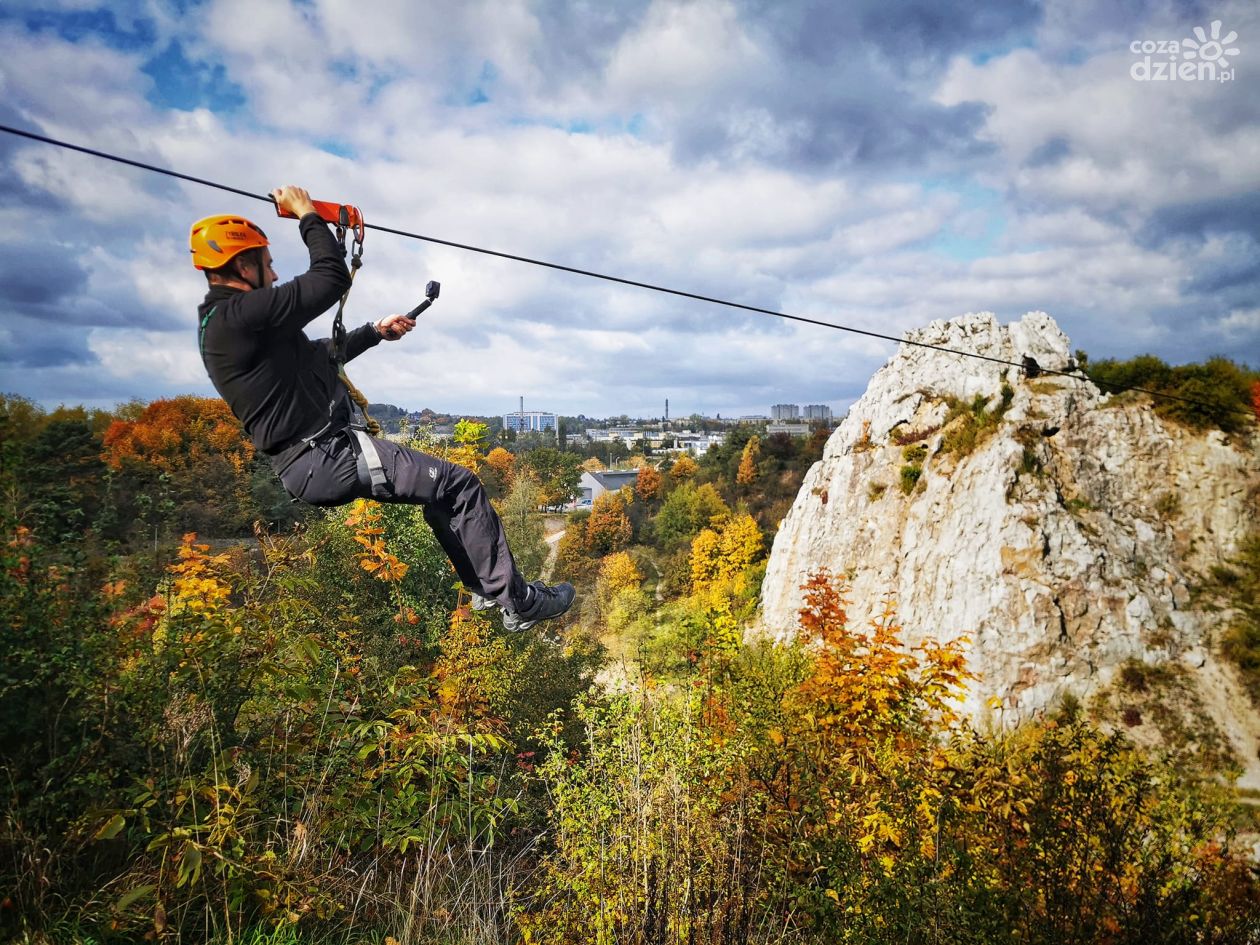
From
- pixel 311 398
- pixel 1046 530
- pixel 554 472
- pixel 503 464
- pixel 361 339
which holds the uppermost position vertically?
pixel 361 339

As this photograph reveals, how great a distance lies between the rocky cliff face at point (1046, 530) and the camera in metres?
14.1

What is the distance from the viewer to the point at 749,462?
58062 mm

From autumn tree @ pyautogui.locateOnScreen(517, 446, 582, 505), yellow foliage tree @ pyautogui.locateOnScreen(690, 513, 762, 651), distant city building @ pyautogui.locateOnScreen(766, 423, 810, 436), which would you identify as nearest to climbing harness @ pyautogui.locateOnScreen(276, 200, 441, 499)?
yellow foliage tree @ pyautogui.locateOnScreen(690, 513, 762, 651)

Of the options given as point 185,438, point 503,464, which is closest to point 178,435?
point 185,438

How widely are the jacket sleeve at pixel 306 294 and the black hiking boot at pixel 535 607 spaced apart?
6.20 ft

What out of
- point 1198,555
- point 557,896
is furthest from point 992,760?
point 1198,555

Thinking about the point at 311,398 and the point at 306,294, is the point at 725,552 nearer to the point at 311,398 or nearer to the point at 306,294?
the point at 311,398

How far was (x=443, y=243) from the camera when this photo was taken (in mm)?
4062

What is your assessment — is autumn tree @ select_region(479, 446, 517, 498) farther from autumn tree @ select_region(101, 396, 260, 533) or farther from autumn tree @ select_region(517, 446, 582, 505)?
autumn tree @ select_region(101, 396, 260, 533)

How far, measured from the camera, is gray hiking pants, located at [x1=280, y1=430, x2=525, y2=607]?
3393mm

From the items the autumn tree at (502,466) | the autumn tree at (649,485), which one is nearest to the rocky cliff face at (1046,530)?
the autumn tree at (502,466)

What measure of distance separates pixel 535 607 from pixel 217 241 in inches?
99.2

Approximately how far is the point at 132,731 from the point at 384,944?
1.82 metres

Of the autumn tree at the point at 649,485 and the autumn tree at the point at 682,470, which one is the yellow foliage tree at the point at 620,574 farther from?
the autumn tree at the point at 649,485
